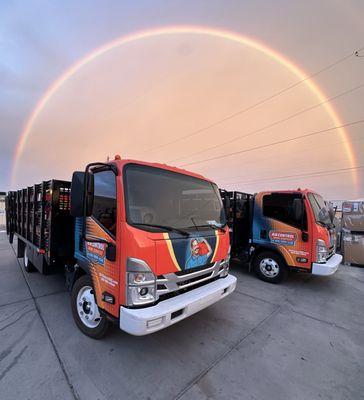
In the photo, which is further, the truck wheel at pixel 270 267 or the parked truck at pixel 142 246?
the truck wheel at pixel 270 267

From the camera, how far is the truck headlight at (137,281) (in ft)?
7.02

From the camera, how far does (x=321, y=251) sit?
455 cm

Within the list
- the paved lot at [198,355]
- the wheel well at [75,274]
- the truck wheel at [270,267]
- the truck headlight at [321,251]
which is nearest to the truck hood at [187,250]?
the paved lot at [198,355]

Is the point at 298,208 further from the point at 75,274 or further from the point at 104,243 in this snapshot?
the point at 75,274

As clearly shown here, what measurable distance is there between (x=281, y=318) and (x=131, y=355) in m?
2.41

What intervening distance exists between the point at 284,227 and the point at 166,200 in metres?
3.49

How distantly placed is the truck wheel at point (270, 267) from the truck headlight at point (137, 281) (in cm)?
400

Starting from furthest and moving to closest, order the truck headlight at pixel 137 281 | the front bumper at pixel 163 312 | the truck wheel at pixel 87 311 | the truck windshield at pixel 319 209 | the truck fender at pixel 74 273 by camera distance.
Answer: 1. the truck windshield at pixel 319 209
2. the truck fender at pixel 74 273
3. the truck wheel at pixel 87 311
4. the truck headlight at pixel 137 281
5. the front bumper at pixel 163 312

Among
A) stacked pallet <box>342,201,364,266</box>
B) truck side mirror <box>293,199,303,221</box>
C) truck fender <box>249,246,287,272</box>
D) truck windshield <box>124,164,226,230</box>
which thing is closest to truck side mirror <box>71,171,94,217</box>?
truck windshield <box>124,164,226,230</box>

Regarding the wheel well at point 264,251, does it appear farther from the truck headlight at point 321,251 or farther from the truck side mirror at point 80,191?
the truck side mirror at point 80,191

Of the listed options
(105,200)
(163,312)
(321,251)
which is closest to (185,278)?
(163,312)

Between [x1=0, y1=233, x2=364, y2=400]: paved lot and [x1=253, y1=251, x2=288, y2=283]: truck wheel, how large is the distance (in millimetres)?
1028

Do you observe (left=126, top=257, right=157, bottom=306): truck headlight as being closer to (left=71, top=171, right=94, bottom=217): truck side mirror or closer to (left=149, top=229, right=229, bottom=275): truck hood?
(left=149, top=229, right=229, bottom=275): truck hood

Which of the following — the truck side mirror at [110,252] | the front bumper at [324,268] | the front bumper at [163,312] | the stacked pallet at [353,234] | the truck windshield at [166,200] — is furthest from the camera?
the stacked pallet at [353,234]
